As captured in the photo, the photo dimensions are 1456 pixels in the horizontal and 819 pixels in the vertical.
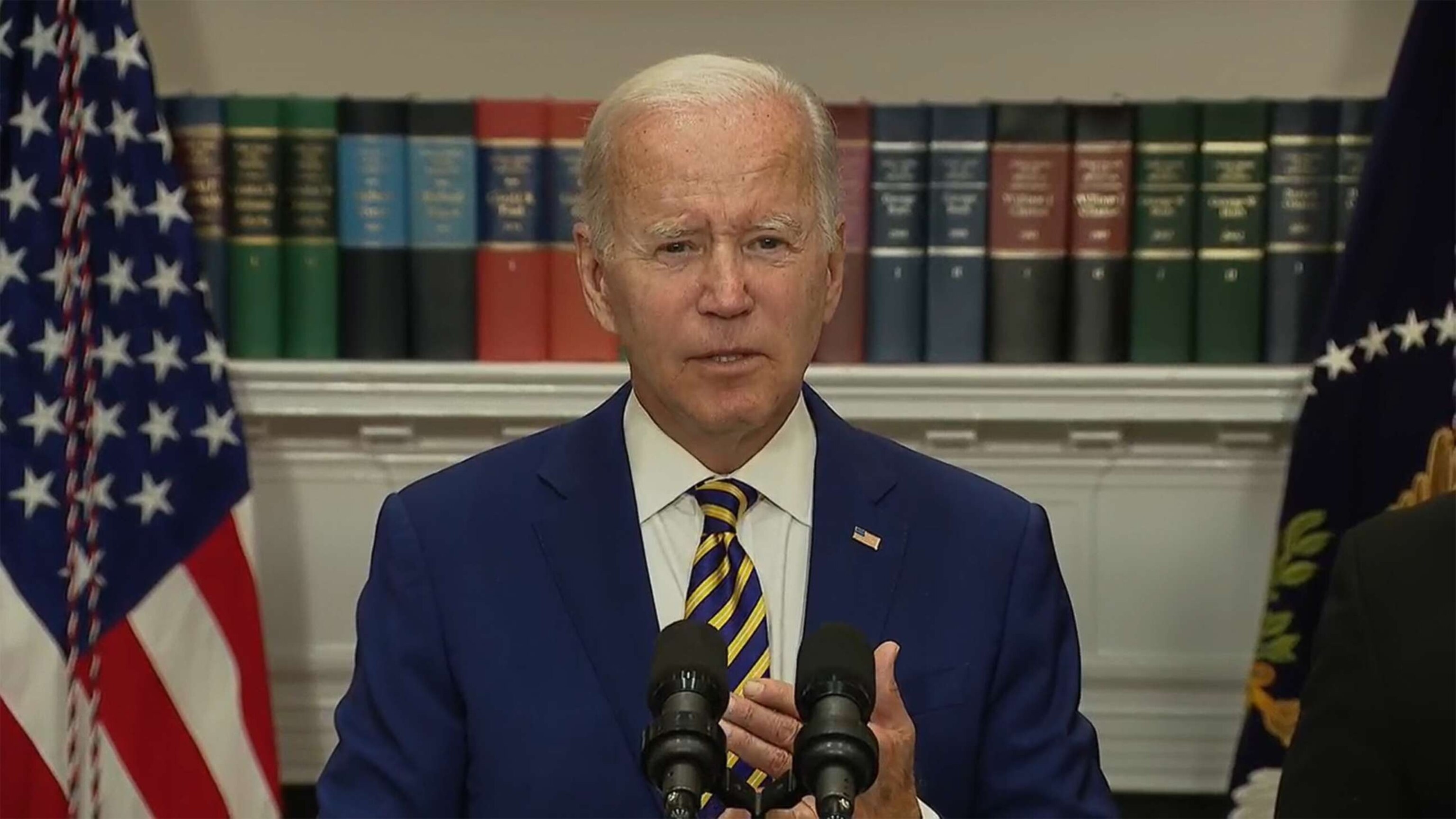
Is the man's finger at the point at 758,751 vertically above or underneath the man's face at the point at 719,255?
underneath

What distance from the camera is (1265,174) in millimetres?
2436

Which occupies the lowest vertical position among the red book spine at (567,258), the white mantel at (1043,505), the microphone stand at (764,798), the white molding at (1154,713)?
the white molding at (1154,713)

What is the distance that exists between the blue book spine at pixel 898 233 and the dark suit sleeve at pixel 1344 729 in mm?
1097

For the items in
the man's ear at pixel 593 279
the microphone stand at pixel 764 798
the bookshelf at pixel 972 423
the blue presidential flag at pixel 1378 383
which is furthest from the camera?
the bookshelf at pixel 972 423

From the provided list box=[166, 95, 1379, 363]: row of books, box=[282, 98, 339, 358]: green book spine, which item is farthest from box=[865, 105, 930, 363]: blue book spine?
box=[282, 98, 339, 358]: green book spine

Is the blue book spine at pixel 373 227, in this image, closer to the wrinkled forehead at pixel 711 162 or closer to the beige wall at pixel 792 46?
the beige wall at pixel 792 46

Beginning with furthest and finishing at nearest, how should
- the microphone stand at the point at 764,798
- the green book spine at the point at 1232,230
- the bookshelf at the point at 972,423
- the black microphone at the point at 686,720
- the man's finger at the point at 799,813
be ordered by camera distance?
the bookshelf at the point at 972,423, the green book spine at the point at 1232,230, the man's finger at the point at 799,813, the microphone stand at the point at 764,798, the black microphone at the point at 686,720

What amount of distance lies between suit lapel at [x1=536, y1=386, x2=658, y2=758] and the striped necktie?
59 mm

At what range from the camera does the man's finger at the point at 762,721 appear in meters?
1.33

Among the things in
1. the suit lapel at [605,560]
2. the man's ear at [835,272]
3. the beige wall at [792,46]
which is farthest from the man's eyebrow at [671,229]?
the beige wall at [792,46]

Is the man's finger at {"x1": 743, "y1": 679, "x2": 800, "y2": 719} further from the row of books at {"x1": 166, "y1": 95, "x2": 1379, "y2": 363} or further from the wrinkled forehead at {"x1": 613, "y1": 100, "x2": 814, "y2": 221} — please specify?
the row of books at {"x1": 166, "y1": 95, "x2": 1379, "y2": 363}

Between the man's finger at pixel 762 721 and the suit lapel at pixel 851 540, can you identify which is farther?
the suit lapel at pixel 851 540

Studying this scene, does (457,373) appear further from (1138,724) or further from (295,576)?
(1138,724)

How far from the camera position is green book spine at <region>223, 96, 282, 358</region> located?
247cm
